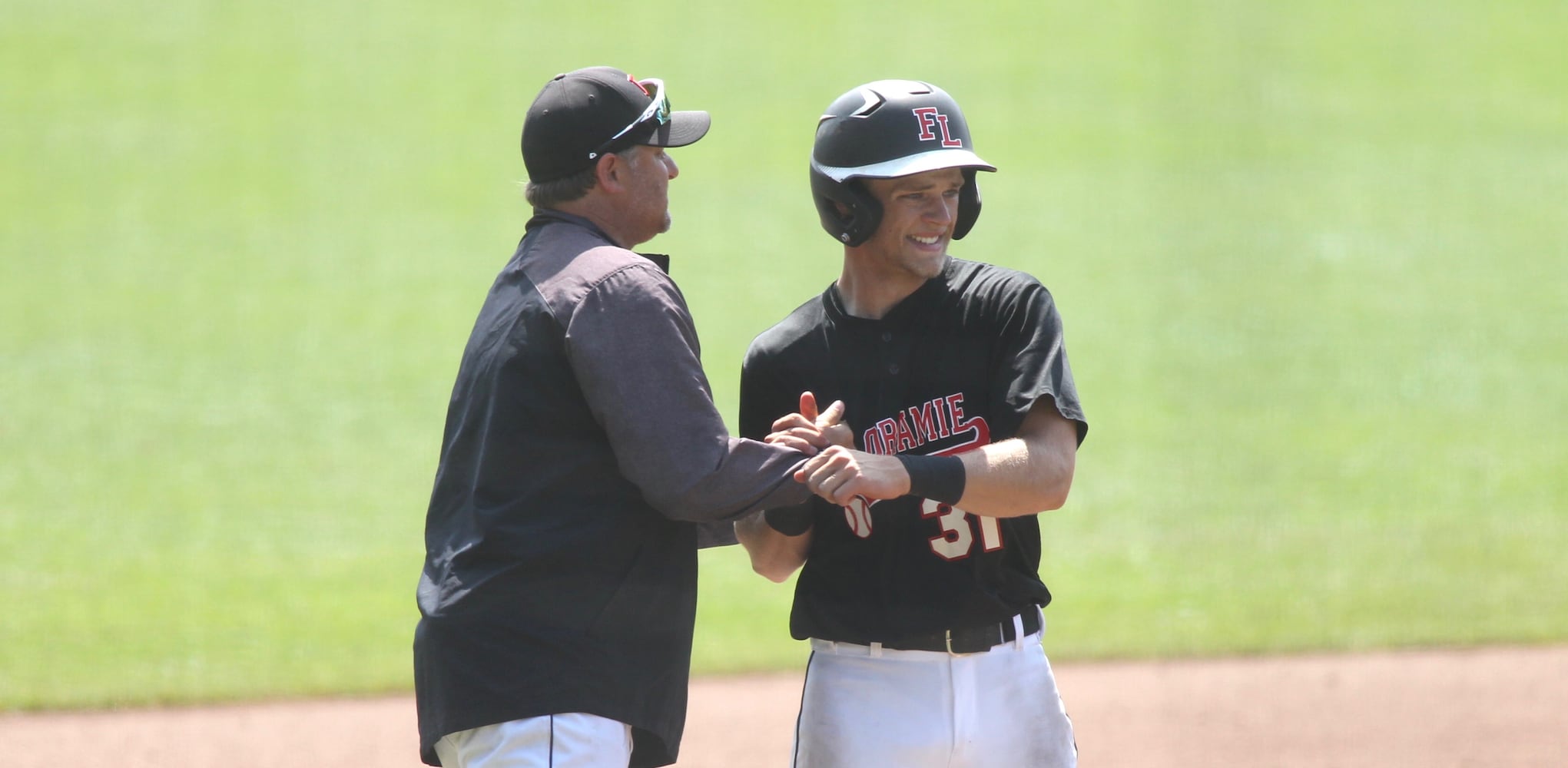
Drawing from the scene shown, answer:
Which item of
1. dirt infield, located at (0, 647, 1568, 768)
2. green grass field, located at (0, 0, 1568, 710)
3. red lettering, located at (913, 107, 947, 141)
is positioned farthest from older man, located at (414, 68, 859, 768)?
green grass field, located at (0, 0, 1568, 710)

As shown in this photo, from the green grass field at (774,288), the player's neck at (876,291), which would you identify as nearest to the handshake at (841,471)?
the player's neck at (876,291)

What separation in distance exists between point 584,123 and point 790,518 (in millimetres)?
856

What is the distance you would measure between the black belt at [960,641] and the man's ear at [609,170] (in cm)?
102

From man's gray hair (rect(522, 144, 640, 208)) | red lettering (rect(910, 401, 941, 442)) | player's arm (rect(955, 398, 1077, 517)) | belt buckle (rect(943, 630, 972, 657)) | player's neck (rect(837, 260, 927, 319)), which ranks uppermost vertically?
man's gray hair (rect(522, 144, 640, 208))

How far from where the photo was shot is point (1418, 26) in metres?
21.8

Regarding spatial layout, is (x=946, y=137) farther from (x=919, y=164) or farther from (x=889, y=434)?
(x=889, y=434)

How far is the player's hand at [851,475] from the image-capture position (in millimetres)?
2674

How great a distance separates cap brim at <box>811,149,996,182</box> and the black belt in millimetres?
881

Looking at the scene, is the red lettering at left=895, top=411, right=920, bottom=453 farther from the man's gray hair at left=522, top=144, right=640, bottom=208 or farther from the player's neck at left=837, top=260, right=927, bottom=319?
the man's gray hair at left=522, top=144, right=640, bottom=208

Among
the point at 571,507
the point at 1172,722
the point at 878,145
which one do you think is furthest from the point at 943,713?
the point at 1172,722

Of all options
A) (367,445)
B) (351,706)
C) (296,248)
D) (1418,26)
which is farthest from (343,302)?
(1418,26)

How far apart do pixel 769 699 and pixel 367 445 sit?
553 cm

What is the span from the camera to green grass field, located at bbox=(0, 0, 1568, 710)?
7.45 m

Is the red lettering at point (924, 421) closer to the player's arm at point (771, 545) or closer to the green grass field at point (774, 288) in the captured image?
the player's arm at point (771, 545)
